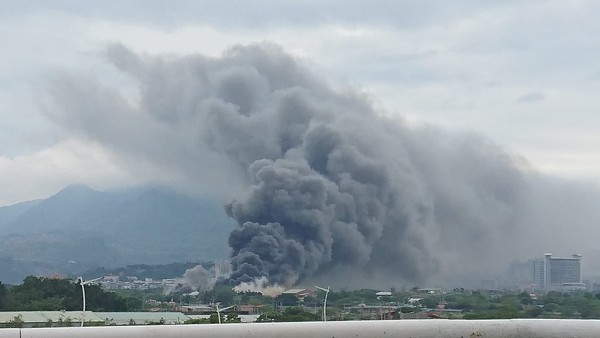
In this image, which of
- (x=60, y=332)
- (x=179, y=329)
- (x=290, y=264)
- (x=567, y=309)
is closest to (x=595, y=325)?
(x=179, y=329)

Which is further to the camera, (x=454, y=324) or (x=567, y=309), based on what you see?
(x=567, y=309)

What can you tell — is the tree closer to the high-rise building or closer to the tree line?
the tree line

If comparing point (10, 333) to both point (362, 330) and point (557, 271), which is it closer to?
point (362, 330)

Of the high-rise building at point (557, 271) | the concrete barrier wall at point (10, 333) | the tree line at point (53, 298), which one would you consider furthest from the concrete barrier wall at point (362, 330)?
the high-rise building at point (557, 271)

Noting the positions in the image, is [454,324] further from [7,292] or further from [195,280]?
[195,280]

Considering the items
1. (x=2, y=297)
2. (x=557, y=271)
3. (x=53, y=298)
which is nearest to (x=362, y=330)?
(x=53, y=298)

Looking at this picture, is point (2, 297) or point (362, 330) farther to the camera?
point (2, 297)

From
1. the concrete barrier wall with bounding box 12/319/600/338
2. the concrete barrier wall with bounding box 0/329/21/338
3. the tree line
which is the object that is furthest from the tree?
the concrete barrier wall with bounding box 12/319/600/338
